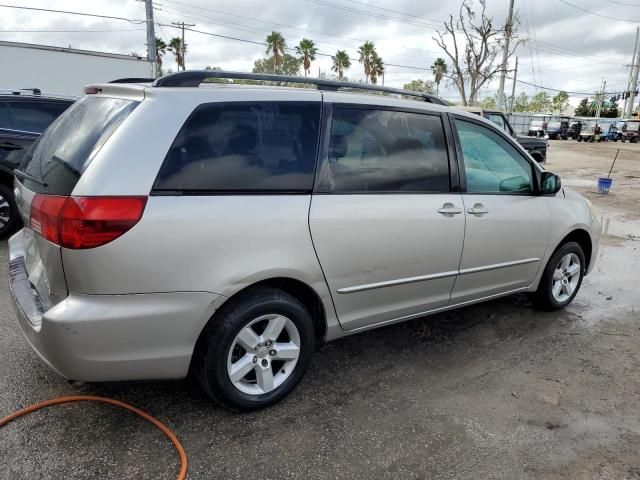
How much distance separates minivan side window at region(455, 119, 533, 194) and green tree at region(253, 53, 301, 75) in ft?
167

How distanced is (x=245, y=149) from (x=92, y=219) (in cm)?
82

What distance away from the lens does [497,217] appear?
3.61m

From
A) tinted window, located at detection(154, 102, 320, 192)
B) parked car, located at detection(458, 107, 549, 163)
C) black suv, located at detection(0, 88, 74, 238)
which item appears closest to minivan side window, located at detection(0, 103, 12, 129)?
black suv, located at detection(0, 88, 74, 238)

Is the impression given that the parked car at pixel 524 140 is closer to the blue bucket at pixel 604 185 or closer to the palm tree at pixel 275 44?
the blue bucket at pixel 604 185

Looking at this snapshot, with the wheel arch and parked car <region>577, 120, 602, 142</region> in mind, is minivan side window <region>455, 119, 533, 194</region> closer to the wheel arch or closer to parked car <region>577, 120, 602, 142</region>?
the wheel arch

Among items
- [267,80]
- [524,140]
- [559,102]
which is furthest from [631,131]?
[559,102]

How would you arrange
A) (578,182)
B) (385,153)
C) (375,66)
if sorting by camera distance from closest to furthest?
(385,153) → (578,182) → (375,66)

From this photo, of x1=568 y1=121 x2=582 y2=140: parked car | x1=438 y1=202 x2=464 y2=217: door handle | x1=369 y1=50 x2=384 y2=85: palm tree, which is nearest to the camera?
x1=438 y1=202 x2=464 y2=217: door handle

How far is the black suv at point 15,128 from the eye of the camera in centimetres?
593

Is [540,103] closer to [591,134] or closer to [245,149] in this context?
[591,134]

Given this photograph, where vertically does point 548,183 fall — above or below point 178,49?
below

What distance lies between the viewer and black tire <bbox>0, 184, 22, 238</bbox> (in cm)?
591

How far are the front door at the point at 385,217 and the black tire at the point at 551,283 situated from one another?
130cm

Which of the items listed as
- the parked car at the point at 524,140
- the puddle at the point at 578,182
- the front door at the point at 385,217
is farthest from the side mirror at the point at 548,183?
the puddle at the point at 578,182
